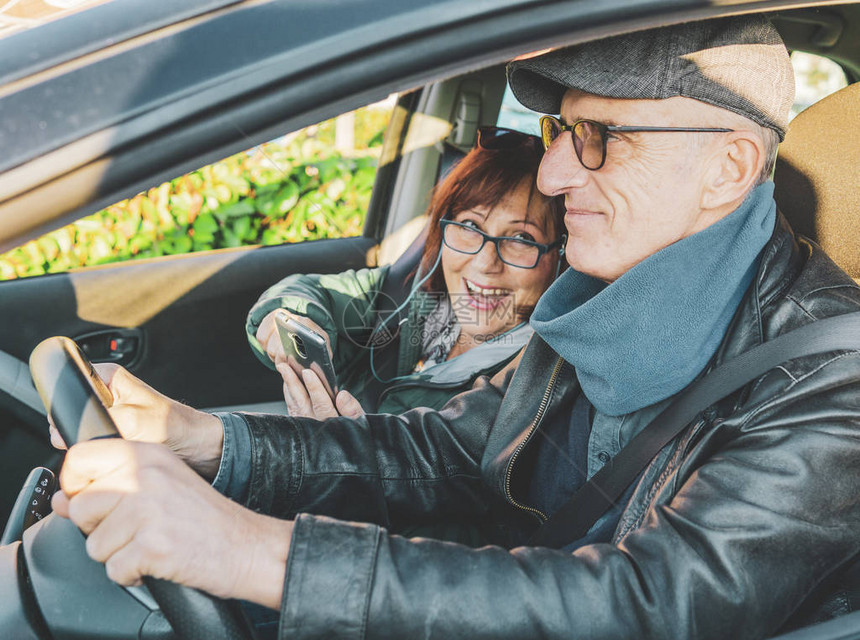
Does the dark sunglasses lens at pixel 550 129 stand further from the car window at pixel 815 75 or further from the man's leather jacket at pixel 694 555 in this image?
the man's leather jacket at pixel 694 555

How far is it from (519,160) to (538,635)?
155 cm

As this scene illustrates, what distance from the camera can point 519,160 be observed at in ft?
7.22

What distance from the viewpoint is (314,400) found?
191 cm

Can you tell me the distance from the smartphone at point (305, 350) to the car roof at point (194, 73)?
47.2 inches

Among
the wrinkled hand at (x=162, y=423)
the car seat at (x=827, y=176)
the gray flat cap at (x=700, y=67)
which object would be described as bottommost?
the wrinkled hand at (x=162, y=423)

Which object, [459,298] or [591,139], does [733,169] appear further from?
[459,298]

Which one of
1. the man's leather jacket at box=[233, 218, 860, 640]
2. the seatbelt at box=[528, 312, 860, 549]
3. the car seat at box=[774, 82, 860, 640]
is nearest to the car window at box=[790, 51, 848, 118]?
the car seat at box=[774, 82, 860, 640]

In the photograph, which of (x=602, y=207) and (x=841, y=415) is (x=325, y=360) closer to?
(x=602, y=207)

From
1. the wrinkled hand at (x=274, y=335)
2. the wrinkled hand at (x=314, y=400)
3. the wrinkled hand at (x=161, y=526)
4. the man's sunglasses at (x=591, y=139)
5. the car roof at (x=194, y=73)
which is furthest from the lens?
the wrinkled hand at (x=274, y=335)

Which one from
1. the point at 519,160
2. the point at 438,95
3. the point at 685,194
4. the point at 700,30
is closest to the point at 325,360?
the point at 519,160

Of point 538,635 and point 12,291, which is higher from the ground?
point 538,635

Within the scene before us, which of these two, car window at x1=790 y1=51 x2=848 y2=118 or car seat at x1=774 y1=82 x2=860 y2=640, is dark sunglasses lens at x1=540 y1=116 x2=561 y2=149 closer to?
car seat at x1=774 y1=82 x2=860 y2=640

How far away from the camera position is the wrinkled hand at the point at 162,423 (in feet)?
4.27

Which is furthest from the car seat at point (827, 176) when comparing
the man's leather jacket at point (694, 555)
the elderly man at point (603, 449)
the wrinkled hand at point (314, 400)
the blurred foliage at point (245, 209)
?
the blurred foliage at point (245, 209)
